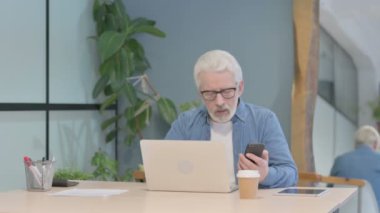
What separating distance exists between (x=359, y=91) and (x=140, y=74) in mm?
1707

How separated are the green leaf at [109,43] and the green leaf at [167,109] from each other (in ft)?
1.79

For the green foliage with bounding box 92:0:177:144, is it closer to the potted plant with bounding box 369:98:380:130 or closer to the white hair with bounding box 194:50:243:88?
the potted plant with bounding box 369:98:380:130

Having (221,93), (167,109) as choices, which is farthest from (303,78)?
(221,93)

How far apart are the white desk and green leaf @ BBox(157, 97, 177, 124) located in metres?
2.25

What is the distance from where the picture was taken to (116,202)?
2.69 meters

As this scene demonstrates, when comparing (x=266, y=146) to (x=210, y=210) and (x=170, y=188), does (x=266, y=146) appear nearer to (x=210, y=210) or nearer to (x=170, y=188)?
(x=170, y=188)

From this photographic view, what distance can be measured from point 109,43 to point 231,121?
199cm

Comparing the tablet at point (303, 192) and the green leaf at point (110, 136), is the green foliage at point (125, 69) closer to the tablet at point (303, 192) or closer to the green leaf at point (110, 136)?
the green leaf at point (110, 136)

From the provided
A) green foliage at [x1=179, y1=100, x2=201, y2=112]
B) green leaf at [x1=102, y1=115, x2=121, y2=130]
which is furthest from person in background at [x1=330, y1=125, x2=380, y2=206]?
green leaf at [x1=102, y1=115, x2=121, y2=130]

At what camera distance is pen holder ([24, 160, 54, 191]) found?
3.12 metres

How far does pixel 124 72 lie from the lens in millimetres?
5145

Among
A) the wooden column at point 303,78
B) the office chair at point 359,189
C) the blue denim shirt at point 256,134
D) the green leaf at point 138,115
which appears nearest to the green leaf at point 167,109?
the green leaf at point 138,115

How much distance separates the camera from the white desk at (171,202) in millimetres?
2477

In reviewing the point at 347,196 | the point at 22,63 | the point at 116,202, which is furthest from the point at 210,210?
the point at 22,63
